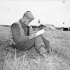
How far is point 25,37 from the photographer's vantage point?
3586mm

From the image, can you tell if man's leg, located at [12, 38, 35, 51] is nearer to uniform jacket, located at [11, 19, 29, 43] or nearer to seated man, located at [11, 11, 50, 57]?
seated man, located at [11, 11, 50, 57]

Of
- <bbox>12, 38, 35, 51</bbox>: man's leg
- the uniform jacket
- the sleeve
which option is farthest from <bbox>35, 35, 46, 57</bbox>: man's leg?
the sleeve

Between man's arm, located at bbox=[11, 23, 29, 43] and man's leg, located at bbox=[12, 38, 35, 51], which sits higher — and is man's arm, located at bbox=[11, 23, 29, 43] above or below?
above

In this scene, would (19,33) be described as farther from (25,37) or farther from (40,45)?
(40,45)

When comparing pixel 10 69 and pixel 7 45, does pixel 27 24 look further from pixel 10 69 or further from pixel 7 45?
pixel 10 69

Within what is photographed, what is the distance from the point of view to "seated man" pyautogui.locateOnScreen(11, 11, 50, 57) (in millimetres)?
3544

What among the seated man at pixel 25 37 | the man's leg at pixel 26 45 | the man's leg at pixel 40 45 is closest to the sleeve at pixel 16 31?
the seated man at pixel 25 37

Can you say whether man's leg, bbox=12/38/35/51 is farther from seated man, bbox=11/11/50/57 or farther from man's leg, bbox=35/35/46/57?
man's leg, bbox=35/35/46/57

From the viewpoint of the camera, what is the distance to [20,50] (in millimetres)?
3957

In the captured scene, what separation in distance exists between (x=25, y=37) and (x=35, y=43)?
0.33m

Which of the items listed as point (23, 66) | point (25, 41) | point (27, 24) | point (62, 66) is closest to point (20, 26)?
point (27, 24)

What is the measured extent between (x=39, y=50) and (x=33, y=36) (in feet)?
1.37

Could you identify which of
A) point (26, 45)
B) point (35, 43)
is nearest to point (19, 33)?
point (26, 45)

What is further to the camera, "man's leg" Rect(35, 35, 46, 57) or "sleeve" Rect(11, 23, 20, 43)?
"sleeve" Rect(11, 23, 20, 43)
